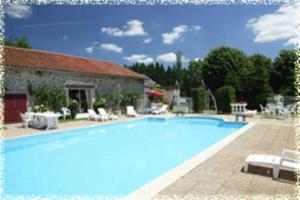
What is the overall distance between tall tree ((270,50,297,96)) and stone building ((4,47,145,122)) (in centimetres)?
1383

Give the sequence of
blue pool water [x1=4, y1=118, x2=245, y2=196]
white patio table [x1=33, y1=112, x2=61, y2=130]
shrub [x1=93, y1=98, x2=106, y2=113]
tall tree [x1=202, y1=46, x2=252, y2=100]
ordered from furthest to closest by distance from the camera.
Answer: tall tree [x1=202, y1=46, x2=252, y2=100]
shrub [x1=93, y1=98, x2=106, y2=113]
white patio table [x1=33, y1=112, x2=61, y2=130]
blue pool water [x1=4, y1=118, x2=245, y2=196]

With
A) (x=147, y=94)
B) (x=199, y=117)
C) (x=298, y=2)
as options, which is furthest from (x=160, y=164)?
(x=147, y=94)

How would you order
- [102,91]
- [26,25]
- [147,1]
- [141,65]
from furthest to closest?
[141,65]
[102,91]
[26,25]
[147,1]

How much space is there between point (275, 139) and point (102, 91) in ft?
48.0

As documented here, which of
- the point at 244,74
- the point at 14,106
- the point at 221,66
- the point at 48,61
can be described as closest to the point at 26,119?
the point at 14,106

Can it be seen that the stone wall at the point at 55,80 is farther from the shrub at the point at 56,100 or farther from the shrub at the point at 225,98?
the shrub at the point at 225,98

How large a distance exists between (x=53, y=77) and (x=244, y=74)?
17663mm

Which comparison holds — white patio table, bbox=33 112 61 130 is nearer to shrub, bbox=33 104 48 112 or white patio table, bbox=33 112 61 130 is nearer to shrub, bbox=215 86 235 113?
shrub, bbox=33 104 48 112

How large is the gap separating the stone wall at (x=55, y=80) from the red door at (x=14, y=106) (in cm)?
37

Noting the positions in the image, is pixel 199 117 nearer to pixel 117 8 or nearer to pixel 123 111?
pixel 123 111

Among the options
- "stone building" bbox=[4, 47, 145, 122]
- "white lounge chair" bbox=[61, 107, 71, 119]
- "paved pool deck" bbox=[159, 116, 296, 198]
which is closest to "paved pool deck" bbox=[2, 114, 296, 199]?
"paved pool deck" bbox=[159, 116, 296, 198]

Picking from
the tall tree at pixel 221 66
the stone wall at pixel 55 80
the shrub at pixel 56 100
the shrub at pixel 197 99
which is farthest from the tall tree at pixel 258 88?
the shrub at pixel 56 100

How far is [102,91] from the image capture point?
21391 millimetres

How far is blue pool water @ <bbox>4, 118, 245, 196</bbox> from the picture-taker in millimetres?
6391
